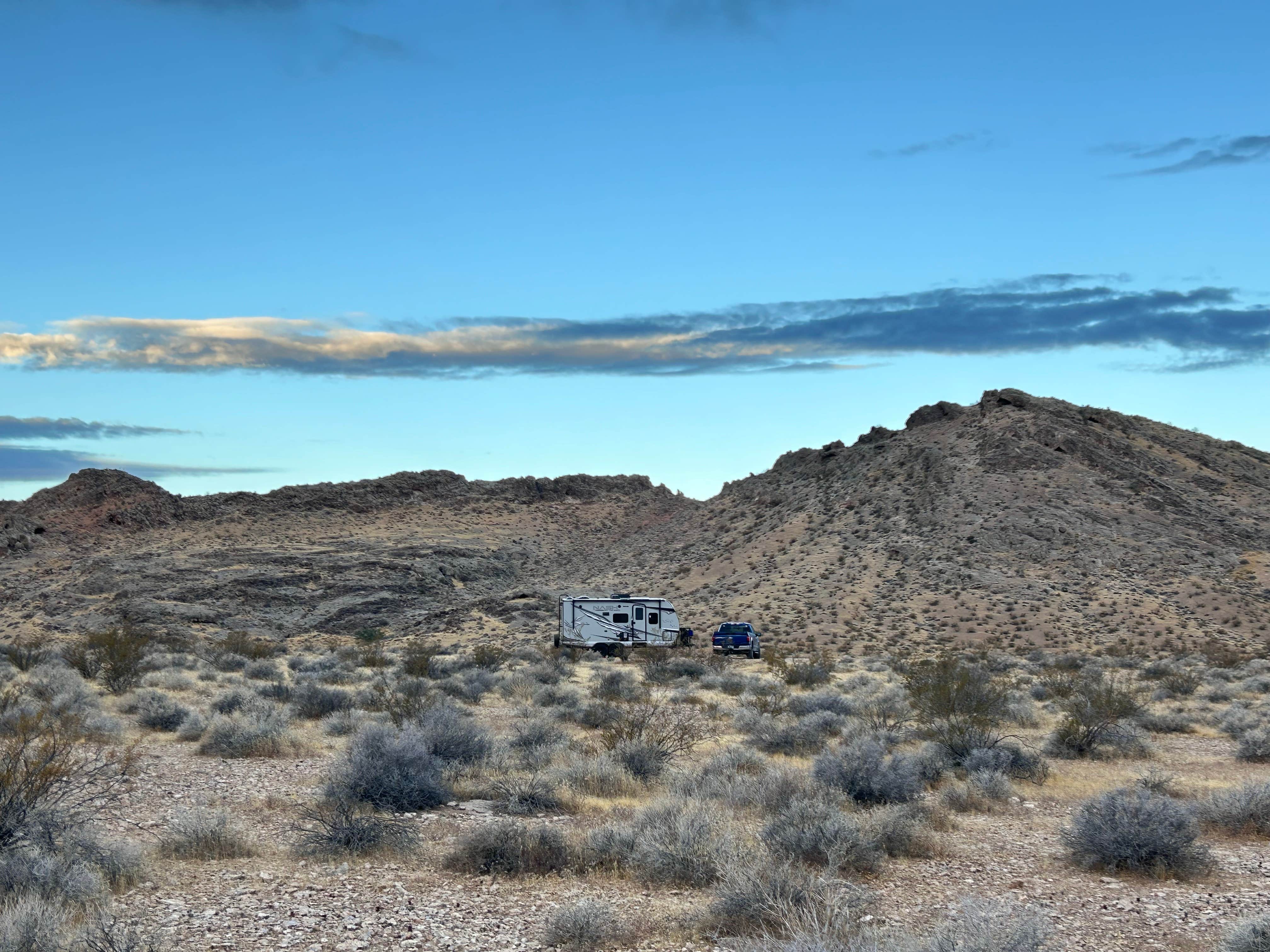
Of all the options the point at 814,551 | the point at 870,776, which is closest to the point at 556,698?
the point at 870,776

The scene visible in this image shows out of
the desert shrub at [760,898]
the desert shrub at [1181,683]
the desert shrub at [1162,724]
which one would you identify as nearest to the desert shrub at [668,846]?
the desert shrub at [760,898]

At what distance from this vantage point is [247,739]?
15.2 meters

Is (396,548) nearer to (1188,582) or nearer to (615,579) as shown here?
(615,579)

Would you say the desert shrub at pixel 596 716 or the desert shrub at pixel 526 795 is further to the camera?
the desert shrub at pixel 596 716

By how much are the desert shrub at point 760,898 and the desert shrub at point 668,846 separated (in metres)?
0.60

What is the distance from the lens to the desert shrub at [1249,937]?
6637 mm

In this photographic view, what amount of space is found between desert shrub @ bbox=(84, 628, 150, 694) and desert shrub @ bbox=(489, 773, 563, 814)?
552 inches

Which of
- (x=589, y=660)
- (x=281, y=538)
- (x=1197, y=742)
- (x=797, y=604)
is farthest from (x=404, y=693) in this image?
(x=281, y=538)

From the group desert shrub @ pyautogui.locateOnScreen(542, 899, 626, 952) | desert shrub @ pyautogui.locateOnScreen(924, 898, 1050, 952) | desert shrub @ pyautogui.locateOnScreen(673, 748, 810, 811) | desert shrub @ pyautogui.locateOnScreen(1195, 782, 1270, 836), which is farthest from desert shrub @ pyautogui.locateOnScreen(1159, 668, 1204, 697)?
desert shrub @ pyautogui.locateOnScreen(542, 899, 626, 952)

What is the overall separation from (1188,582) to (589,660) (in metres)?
31.3

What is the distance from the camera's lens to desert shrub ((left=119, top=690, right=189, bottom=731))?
685 inches

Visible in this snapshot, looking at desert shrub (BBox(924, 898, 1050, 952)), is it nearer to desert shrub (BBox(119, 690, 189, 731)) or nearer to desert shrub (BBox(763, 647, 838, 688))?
desert shrub (BBox(119, 690, 189, 731))

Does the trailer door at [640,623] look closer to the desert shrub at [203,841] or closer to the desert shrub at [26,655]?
the desert shrub at [26,655]

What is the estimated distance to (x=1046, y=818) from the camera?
11969mm
